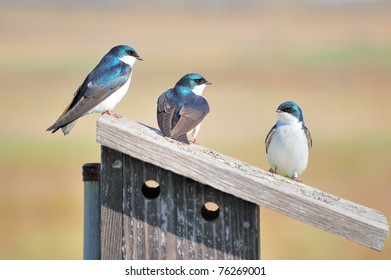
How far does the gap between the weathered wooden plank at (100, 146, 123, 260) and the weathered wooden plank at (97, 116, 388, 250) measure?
13 centimetres

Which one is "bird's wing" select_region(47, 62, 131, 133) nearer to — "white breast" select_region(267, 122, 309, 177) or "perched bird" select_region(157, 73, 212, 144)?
"perched bird" select_region(157, 73, 212, 144)

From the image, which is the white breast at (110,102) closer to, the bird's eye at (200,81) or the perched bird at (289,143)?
the bird's eye at (200,81)

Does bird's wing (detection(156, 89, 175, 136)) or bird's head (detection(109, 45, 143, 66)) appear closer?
bird's wing (detection(156, 89, 175, 136))

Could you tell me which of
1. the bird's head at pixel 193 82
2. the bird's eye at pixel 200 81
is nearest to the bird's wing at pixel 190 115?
the bird's head at pixel 193 82

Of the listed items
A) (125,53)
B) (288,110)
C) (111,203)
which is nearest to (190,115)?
(111,203)

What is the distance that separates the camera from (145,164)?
3.30 m

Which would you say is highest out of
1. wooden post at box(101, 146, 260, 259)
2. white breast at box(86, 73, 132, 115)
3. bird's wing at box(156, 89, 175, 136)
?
white breast at box(86, 73, 132, 115)

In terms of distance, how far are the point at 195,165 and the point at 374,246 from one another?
746 mm

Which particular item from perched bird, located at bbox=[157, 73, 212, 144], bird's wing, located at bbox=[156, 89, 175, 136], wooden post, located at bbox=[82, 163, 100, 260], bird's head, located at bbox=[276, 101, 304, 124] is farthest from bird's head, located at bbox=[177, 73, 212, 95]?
wooden post, located at bbox=[82, 163, 100, 260]

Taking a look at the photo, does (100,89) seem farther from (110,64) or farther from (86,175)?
(86,175)

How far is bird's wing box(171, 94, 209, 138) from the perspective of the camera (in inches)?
147

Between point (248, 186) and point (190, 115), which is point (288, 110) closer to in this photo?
point (190, 115)

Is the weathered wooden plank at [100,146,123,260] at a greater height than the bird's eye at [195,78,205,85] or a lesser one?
lesser
